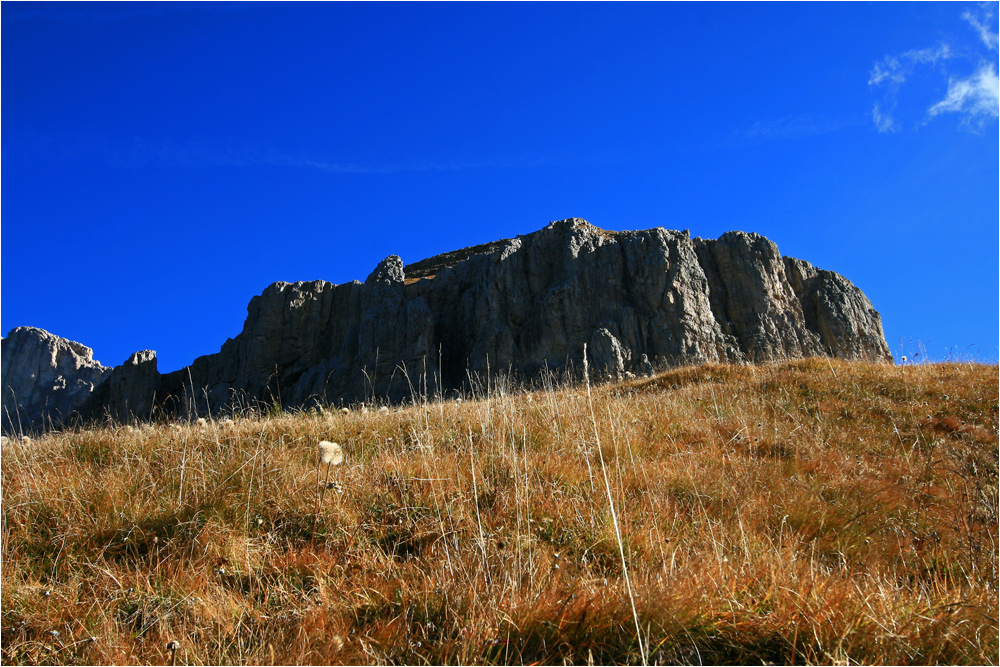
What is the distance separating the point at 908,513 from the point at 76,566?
530 cm

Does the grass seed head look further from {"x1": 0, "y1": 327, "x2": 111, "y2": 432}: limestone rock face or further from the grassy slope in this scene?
{"x1": 0, "y1": 327, "x2": 111, "y2": 432}: limestone rock face

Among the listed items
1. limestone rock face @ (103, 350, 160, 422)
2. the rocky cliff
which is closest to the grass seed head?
the rocky cliff

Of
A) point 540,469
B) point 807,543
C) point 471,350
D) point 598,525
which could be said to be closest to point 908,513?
point 807,543

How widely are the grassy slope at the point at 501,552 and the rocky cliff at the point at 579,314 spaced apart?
41223 mm

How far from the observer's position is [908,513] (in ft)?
12.1

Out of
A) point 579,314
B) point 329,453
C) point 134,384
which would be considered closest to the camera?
point 329,453

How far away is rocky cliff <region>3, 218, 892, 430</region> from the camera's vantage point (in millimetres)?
49906

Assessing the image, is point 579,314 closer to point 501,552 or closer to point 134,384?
point 501,552

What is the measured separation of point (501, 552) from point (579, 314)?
51541 millimetres

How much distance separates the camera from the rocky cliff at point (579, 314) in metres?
49.9

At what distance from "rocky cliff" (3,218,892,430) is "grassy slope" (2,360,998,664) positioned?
135 ft

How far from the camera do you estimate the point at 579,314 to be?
176ft

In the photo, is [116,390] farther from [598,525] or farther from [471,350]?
[598,525]

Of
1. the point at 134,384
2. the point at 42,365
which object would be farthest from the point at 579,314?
the point at 42,365
